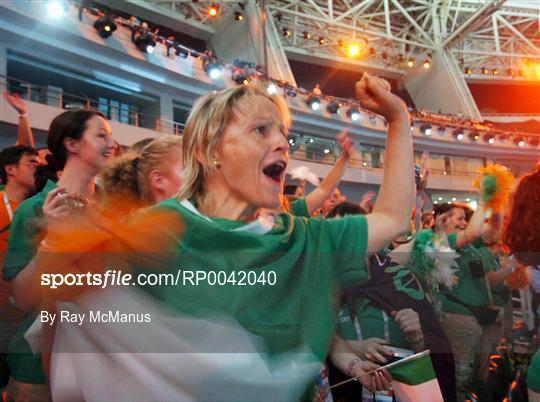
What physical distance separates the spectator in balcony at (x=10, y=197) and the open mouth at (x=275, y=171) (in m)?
0.73

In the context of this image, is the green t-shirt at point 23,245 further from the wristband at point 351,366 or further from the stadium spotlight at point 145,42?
the stadium spotlight at point 145,42

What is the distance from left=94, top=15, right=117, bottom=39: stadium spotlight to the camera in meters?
8.33

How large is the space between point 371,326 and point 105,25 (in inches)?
356

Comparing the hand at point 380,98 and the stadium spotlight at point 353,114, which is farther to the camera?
the stadium spotlight at point 353,114

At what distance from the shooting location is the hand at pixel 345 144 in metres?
1.15

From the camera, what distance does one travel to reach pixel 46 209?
0.83m

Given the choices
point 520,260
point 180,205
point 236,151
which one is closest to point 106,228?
point 180,205

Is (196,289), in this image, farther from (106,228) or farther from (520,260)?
(520,260)

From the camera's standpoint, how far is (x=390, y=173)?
0.68 metres

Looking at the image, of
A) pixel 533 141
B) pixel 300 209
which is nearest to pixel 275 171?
pixel 300 209

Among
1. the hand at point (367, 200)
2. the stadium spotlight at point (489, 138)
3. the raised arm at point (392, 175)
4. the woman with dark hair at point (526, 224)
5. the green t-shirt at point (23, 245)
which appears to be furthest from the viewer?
the stadium spotlight at point (489, 138)

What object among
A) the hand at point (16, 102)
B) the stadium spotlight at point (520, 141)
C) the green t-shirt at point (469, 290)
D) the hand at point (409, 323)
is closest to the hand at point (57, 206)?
the hand at point (409, 323)

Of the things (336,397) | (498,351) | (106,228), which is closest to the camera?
(106,228)

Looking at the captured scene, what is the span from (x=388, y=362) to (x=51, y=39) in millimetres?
9063
